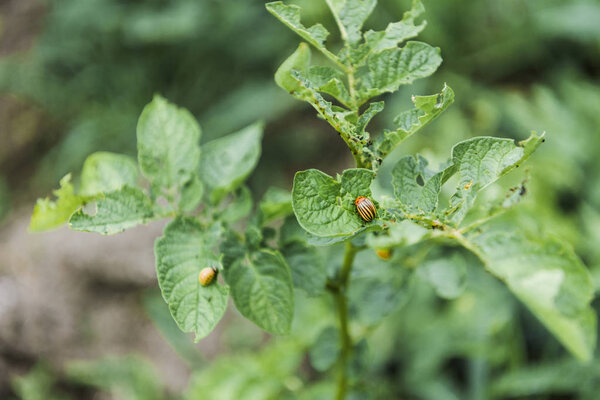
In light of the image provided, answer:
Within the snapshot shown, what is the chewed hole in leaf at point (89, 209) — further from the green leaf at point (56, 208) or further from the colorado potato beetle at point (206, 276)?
the colorado potato beetle at point (206, 276)

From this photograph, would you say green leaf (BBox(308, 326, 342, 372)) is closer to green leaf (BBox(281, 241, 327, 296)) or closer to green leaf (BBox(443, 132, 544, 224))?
green leaf (BBox(281, 241, 327, 296))

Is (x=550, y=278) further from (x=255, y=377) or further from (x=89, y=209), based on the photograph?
(x=89, y=209)

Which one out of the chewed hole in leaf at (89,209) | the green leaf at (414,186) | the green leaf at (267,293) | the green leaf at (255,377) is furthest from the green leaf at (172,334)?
the green leaf at (414,186)

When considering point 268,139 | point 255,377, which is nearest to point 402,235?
point 255,377

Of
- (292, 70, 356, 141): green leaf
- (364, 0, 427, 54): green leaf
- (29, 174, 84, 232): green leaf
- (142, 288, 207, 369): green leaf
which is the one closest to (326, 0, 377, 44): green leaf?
(364, 0, 427, 54): green leaf

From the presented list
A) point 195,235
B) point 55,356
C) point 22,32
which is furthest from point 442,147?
point 22,32

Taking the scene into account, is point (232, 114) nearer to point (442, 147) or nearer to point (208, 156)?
point (442, 147)

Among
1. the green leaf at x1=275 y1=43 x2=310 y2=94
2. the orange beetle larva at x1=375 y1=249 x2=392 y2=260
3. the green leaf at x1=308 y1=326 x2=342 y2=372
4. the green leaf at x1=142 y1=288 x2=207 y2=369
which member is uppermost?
the green leaf at x1=275 y1=43 x2=310 y2=94
